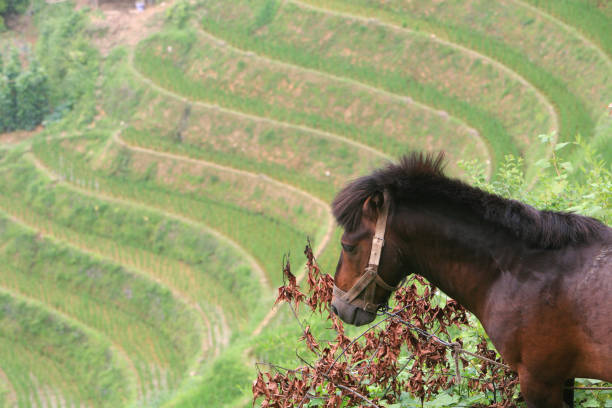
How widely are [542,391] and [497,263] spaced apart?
59 centimetres

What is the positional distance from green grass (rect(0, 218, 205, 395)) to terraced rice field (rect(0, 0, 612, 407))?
5cm

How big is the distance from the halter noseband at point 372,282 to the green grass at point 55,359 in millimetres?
14123

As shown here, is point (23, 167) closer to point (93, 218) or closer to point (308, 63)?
point (93, 218)

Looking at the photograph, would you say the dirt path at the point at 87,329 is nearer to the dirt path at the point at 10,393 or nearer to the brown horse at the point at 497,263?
the dirt path at the point at 10,393

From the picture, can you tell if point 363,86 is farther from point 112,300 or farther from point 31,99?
point 31,99

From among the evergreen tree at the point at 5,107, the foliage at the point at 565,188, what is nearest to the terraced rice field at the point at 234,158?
the evergreen tree at the point at 5,107

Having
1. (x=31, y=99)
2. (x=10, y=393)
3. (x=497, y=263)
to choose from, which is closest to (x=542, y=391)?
(x=497, y=263)

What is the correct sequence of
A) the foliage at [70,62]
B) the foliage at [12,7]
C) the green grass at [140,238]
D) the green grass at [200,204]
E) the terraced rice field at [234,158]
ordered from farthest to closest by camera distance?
the foliage at [12,7] < the foliage at [70,62] < the green grass at [200,204] < the green grass at [140,238] < the terraced rice field at [234,158]

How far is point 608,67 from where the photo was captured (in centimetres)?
1609

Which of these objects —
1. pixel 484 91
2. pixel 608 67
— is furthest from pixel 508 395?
pixel 484 91

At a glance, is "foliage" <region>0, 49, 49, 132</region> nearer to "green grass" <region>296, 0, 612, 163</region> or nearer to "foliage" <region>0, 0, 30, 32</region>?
"foliage" <region>0, 0, 30, 32</region>

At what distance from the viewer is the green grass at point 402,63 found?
17375mm

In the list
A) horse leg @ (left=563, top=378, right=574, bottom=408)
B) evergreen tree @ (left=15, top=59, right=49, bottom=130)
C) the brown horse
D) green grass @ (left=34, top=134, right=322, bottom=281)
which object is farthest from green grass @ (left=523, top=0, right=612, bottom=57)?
evergreen tree @ (left=15, top=59, right=49, bottom=130)

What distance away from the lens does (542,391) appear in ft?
10.7
